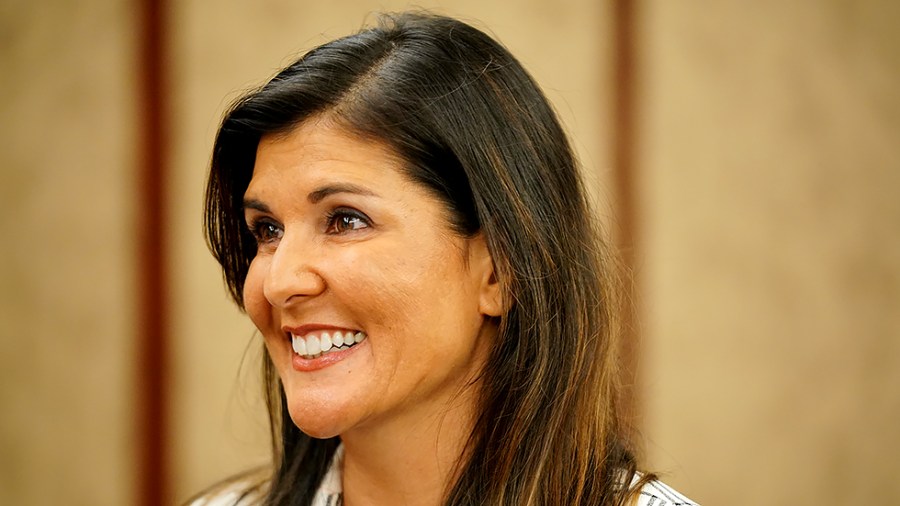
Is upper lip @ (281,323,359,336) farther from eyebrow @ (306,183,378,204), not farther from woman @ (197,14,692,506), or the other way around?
eyebrow @ (306,183,378,204)

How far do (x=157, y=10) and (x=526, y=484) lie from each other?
2.03 metres

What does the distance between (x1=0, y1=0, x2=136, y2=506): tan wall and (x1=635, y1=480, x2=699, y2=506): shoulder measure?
1.86 meters

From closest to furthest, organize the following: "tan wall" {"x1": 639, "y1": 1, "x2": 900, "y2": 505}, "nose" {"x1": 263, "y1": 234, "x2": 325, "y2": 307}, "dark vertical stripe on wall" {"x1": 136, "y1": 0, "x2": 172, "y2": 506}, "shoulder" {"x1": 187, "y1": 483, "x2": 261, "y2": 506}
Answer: "nose" {"x1": 263, "y1": 234, "x2": 325, "y2": 307}
"shoulder" {"x1": 187, "y1": 483, "x2": 261, "y2": 506}
"dark vertical stripe on wall" {"x1": 136, "y1": 0, "x2": 172, "y2": 506}
"tan wall" {"x1": 639, "y1": 1, "x2": 900, "y2": 505}

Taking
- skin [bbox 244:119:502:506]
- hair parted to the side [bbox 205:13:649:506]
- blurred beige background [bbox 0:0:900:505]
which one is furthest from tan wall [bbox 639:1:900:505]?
skin [bbox 244:119:502:506]

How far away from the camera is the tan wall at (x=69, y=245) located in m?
2.70

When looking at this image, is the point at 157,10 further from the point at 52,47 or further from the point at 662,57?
the point at 662,57

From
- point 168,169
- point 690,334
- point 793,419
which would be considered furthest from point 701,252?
point 168,169

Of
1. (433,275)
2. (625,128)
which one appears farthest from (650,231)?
(433,275)

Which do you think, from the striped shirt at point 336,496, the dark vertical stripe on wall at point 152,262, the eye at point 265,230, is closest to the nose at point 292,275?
the eye at point 265,230

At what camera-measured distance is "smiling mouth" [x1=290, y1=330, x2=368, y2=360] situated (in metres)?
1.28

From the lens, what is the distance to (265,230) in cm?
140

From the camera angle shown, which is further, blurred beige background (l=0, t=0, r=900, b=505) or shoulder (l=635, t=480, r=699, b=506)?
blurred beige background (l=0, t=0, r=900, b=505)

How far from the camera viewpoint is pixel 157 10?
A: 2697mm

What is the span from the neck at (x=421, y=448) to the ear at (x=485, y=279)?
136mm
